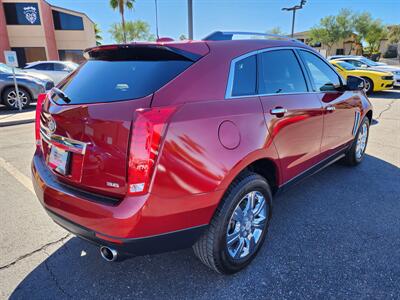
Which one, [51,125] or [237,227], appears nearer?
[51,125]

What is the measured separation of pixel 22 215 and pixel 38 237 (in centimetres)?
52

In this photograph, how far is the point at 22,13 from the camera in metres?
23.2

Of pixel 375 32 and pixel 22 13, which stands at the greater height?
pixel 22 13

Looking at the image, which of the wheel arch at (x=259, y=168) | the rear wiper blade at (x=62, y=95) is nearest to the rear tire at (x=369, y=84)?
the wheel arch at (x=259, y=168)

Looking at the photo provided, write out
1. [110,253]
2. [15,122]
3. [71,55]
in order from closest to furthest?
[110,253] < [15,122] < [71,55]

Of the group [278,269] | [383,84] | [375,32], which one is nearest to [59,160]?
[278,269]

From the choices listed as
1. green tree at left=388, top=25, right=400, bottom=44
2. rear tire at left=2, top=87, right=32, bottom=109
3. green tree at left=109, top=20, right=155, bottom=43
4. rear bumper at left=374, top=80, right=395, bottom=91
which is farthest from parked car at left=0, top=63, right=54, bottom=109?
green tree at left=388, top=25, right=400, bottom=44

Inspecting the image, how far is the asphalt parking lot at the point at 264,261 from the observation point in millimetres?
2090

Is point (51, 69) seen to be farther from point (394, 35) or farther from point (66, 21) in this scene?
point (394, 35)

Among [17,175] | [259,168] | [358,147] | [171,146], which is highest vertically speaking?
[171,146]

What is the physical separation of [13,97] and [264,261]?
9.65m

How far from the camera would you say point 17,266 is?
7.66ft

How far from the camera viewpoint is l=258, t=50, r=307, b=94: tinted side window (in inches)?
94.7

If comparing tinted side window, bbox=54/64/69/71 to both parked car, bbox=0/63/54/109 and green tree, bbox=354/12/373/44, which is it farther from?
green tree, bbox=354/12/373/44
